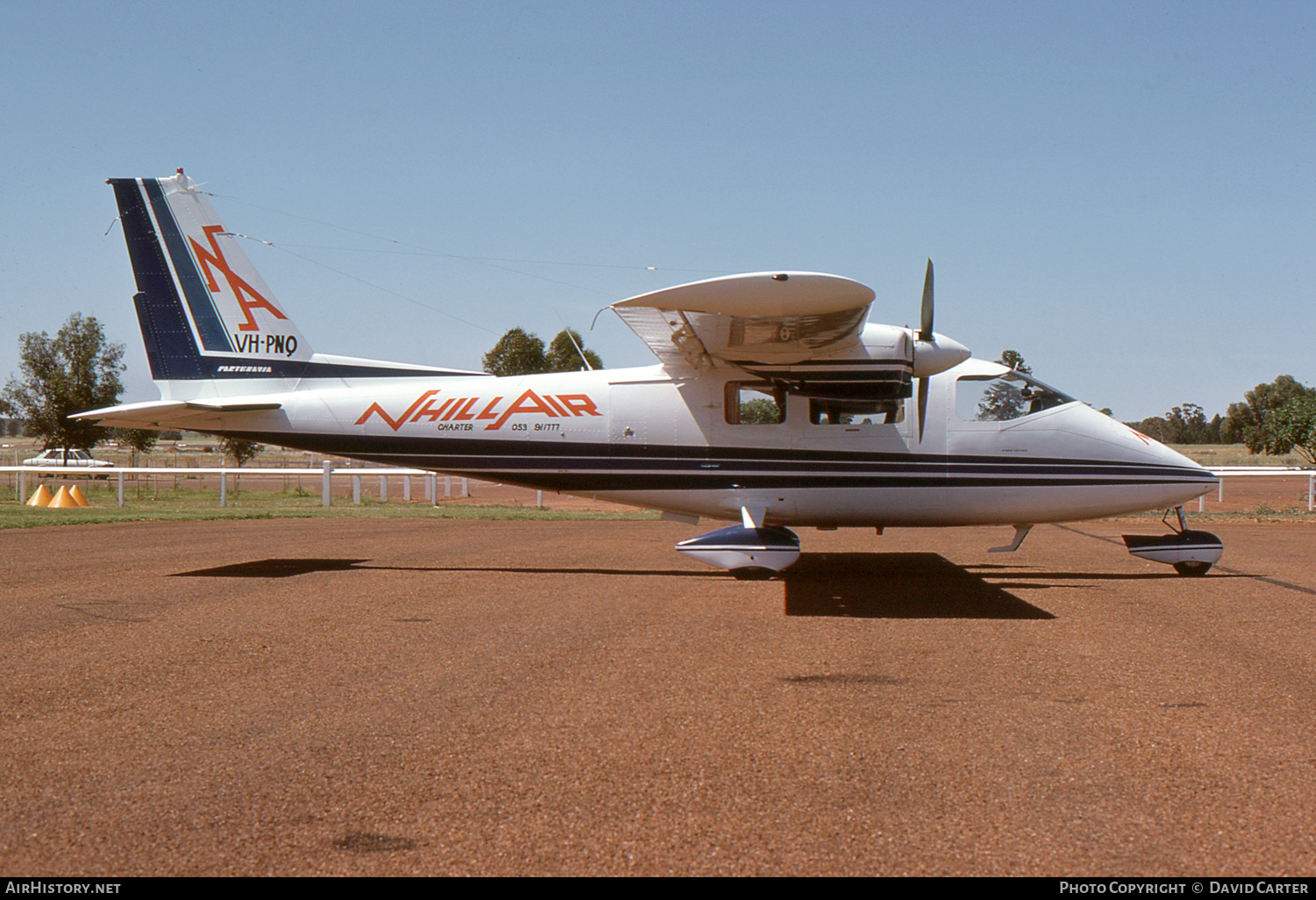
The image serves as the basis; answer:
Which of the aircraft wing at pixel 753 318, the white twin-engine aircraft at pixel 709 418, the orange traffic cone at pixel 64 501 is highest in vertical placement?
the aircraft wing at pixel 753 318

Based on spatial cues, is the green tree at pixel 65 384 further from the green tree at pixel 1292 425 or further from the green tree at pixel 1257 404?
the green tree at pixel 1257 404

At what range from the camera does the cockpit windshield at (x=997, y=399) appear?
1007 cm

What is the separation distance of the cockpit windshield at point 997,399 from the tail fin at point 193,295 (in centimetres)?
876

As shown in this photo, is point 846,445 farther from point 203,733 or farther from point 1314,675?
point 203,733

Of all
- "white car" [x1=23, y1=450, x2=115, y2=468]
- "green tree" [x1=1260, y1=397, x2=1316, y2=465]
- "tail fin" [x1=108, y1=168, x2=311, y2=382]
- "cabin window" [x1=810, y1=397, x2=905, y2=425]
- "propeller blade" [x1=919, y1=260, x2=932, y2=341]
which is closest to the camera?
"propeller blade" [x1=919, y1=260, x2=932, y2=341]

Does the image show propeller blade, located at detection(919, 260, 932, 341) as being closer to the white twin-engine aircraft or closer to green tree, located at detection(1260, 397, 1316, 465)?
the white twin-engine aircraft

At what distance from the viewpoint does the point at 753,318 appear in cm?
882

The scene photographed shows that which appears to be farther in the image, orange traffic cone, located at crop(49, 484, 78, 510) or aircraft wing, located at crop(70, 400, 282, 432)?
orange traffic cone, located at crop(49, 484, 78, 510)

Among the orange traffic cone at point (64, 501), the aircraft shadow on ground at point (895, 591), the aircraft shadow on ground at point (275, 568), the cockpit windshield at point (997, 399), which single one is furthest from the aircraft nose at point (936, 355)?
the orange traffic cone at point (64, 501)

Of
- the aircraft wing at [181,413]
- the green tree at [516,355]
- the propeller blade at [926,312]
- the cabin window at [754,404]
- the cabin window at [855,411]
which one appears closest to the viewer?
the propeller blade at [926,312]

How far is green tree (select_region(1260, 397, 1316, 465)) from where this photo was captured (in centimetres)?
5522

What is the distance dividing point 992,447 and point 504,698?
24.4ft

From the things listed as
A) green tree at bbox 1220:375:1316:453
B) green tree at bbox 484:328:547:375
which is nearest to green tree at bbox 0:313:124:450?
green tree at bbox 484:328:547:375

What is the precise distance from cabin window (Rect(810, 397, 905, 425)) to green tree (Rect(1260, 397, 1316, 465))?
2257 inches
